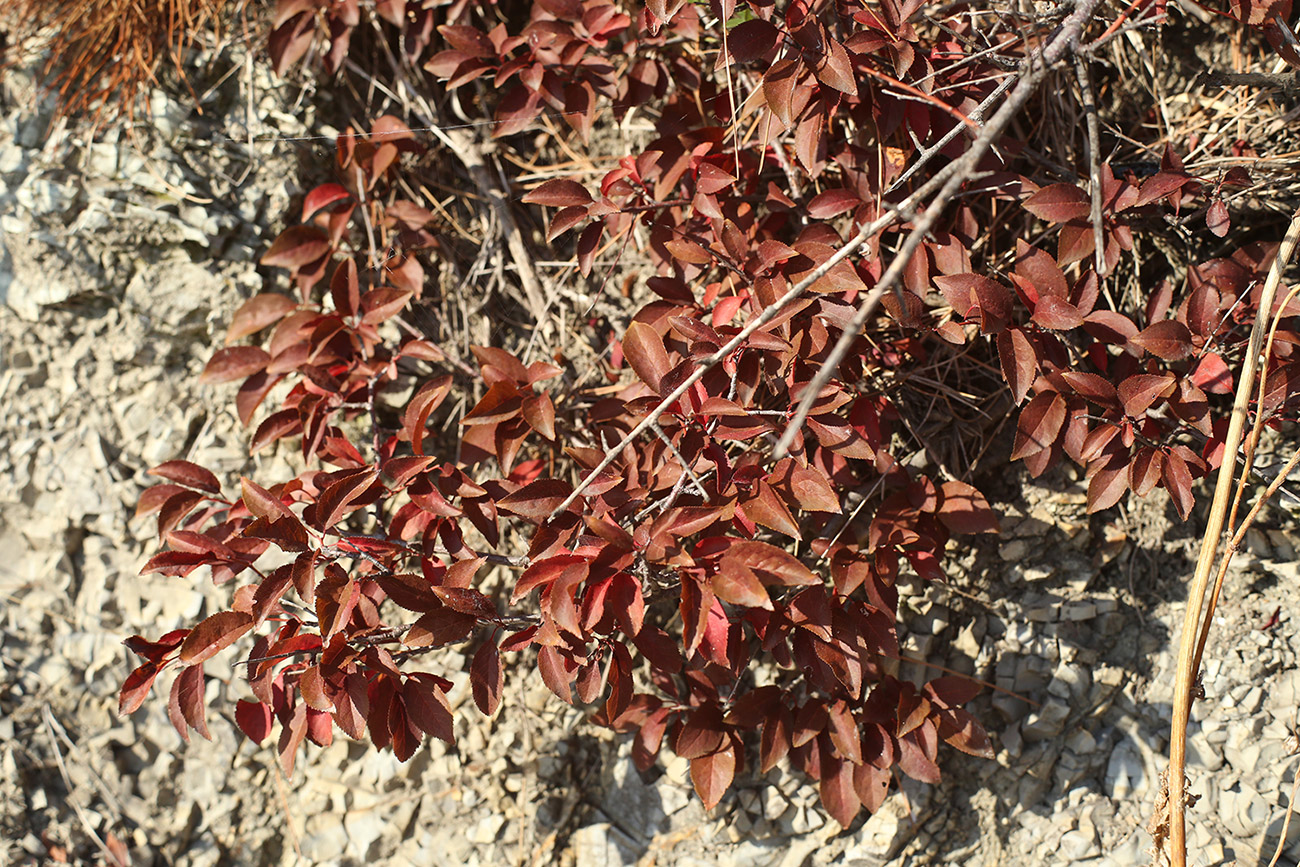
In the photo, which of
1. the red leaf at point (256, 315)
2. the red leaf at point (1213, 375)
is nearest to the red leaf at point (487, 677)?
the red leaf at point (256, 315)

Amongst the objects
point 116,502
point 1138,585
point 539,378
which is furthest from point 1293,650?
point 116,502

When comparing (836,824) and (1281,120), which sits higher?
(1281,120)

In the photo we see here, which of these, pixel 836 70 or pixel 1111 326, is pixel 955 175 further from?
pixel 1111 326

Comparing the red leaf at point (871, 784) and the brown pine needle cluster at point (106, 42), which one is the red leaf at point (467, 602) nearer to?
the red leaf at point (871, 784)

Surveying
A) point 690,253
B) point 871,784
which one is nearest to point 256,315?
point 690,253

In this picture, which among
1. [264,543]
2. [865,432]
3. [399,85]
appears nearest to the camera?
[264,543]

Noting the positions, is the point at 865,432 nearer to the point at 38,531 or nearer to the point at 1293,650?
the point at 1293,650
